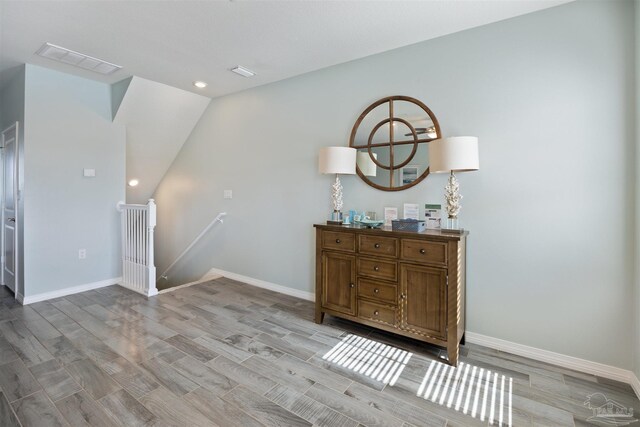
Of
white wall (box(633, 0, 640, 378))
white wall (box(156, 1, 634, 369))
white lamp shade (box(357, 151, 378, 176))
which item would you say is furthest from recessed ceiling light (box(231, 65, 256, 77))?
white wall (box(633, 0, 640, 378))

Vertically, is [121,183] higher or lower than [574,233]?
higher

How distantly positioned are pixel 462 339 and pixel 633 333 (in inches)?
40.4

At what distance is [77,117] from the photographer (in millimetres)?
3621

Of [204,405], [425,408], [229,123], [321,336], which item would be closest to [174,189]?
[229,123]

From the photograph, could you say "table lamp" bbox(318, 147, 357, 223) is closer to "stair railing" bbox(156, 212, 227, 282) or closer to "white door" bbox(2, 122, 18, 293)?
"stair railing" bbox(156, 212, 227, 282)

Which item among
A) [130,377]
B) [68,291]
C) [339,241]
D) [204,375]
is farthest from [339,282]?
[68,291]

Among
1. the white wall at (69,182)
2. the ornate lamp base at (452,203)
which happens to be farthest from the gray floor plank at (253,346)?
the white wall at (69,182)

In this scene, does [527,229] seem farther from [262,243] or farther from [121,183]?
[121,183]

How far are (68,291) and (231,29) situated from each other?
3.42 meters

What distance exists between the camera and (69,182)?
358 centimetres

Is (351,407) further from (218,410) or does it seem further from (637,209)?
(637,209)

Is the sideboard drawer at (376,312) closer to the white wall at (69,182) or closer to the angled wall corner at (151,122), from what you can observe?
the white wall at (69,182)

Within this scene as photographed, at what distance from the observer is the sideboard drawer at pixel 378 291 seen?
2.42 meters

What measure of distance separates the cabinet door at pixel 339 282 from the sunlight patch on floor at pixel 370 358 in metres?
0.26
